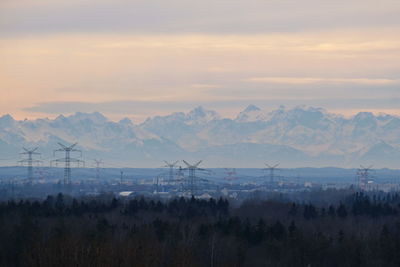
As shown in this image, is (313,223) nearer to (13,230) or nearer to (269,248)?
(269,248)

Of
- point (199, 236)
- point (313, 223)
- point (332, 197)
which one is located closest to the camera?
point (199, 236)

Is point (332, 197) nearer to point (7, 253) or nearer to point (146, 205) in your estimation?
point (146, 205)

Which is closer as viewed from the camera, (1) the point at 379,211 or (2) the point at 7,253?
(2) the point at 7,253

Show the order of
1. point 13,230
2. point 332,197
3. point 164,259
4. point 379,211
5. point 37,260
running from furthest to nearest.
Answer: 1. point 332,197
2. point 379,211
3. point 13,230
4. point 164,259
5. point 37,260

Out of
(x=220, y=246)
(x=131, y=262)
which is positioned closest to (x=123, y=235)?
(x=220, y=246)

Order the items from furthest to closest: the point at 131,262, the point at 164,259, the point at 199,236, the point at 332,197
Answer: the point at 332,197, the point at 199,236, the point at 164,259, the point at 131,262

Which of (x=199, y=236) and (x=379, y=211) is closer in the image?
(x=199, y=236)

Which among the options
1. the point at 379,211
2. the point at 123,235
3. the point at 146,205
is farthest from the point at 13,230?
the point at 379,211
